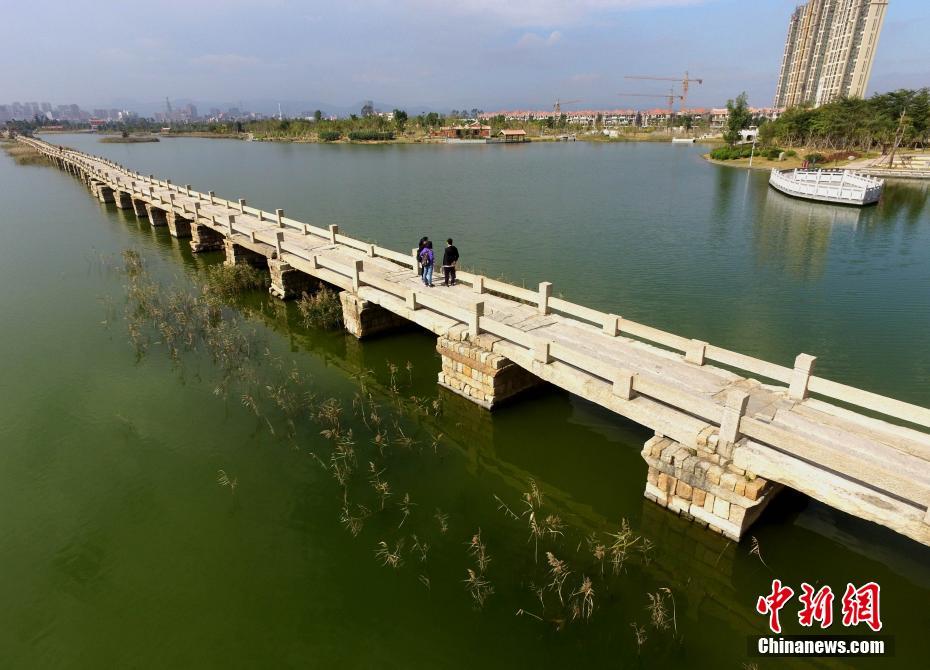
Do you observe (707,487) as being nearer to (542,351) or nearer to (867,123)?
(542,351)

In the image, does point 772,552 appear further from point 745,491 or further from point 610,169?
point 610,169

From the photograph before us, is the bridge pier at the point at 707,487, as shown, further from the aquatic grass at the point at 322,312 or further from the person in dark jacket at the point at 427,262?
the aquatic grass at the point at 322,312

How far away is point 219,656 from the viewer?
7.54m

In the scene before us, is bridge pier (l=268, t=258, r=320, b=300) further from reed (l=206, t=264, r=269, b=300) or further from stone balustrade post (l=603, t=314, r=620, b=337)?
stone balustrade post (l=603, t=314, r=620, b=337)

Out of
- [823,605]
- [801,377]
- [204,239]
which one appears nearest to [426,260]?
[801,377]

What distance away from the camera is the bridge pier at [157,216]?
116ft

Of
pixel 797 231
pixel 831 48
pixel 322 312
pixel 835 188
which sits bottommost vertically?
pixel 797 231

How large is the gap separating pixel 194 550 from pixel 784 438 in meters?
10.2

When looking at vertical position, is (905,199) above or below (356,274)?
below

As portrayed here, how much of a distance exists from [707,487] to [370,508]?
20.7 feet

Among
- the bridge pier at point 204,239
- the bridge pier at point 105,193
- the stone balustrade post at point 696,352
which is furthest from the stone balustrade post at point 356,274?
the bridge pier at point 105,193

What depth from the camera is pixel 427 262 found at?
16.6m

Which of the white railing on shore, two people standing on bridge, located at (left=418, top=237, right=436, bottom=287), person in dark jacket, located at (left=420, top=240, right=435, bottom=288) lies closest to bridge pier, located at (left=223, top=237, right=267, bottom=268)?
the white railing on shore

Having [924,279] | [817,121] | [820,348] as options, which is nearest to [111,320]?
[820,348]
